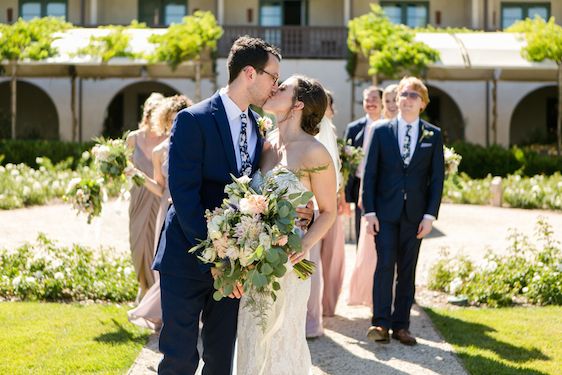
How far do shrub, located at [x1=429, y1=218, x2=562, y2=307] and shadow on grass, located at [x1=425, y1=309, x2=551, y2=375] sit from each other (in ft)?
2.84

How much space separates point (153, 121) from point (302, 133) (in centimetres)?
286

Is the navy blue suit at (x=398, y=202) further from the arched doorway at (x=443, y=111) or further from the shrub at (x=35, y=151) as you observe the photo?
the arched doorway at (x=443, y=111)

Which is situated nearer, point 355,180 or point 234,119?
point 234,119

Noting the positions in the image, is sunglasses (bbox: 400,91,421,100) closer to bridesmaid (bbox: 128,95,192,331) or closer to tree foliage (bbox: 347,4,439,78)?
bridesmaid (bbox: 128,95,192,331)

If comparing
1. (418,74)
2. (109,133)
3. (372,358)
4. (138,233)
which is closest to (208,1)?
(109,133)

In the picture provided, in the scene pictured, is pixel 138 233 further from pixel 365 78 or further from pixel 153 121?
pixel 365 78

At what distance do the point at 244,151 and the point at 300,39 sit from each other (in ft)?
72.9

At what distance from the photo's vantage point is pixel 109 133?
27.1 metres

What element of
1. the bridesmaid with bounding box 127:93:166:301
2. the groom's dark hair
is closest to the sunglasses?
the bridesmaid with bounding box 127:93:166:301

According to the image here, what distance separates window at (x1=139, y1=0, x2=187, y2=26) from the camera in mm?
29172

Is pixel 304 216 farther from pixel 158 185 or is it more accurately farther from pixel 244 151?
pixel 158 185

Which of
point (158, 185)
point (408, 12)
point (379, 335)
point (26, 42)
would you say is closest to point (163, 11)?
point (26, 42)

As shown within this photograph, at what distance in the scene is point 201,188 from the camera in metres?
4.74

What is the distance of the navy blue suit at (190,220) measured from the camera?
461 centimetres
